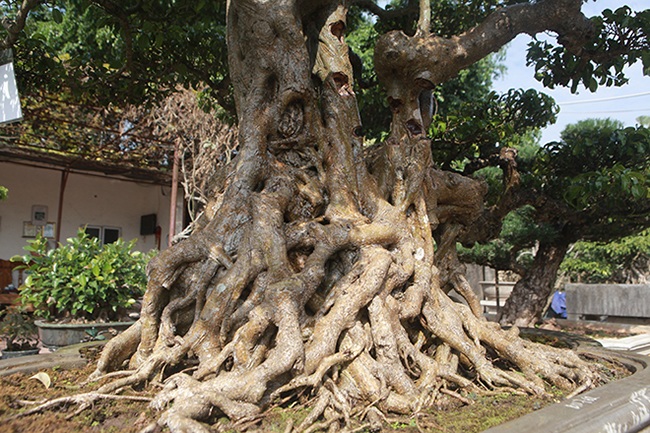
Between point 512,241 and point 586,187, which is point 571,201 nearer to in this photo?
point 586,187

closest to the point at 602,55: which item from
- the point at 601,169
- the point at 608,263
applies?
the point at 601,169

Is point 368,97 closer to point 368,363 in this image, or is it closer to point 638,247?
point 368,363

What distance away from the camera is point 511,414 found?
2859 millimetres

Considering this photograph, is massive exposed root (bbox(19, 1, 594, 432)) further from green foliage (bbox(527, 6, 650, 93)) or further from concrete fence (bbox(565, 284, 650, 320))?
concrete fence (bbox(565, 284, 650, 320))

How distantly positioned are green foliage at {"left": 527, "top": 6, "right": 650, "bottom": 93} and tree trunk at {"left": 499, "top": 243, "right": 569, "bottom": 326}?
3181mm

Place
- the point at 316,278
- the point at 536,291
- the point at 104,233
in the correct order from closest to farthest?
the point at 316,278 < the point at 536,291 < the point at 104,233

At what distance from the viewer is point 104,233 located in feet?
46.0

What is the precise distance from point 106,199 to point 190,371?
1181 cm

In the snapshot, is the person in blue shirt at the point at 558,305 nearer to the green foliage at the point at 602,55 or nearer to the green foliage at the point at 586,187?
the green foliage at the point at 586,187

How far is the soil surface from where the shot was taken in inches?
101

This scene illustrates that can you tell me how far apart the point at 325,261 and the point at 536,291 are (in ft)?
19.0

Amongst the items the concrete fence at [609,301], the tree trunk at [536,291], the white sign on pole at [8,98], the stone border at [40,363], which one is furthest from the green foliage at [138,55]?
the concrete fence at [609,301]

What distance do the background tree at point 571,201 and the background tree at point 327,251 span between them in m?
0.93

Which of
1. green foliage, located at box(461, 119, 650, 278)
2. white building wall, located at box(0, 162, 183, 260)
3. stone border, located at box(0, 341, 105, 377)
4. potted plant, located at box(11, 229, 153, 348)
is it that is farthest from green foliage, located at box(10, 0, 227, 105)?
white building wall, located at box(0, 162, 183, 260)
